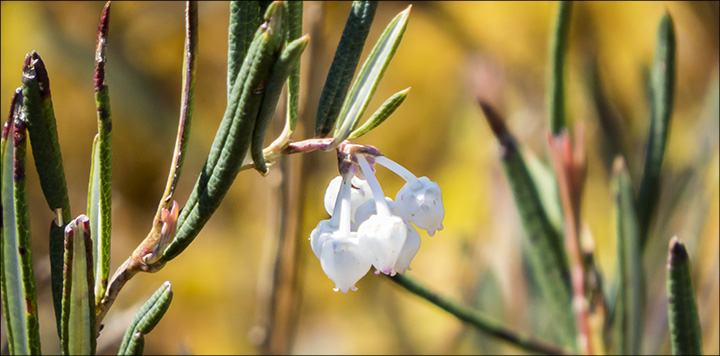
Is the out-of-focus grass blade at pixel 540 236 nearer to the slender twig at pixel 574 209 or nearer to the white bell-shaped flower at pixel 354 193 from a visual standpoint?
the slender twig at pixel 574 209

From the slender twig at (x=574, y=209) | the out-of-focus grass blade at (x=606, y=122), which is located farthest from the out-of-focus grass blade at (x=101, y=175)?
the out-of-focus grass blade at (x=606, y=122)

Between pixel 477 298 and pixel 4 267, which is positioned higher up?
pixel 4 267

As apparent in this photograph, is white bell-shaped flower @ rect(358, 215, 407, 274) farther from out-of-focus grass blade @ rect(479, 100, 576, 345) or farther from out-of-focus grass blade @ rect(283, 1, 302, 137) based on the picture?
out-of-focus grass blade @ rect(479, 100, 576, 345)

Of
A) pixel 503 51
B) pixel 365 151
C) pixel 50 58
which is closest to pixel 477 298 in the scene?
pixel 503 51

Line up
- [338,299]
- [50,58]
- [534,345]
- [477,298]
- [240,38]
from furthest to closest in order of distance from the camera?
[338,299], [50,58], [477,298], [534,345], [240,38]

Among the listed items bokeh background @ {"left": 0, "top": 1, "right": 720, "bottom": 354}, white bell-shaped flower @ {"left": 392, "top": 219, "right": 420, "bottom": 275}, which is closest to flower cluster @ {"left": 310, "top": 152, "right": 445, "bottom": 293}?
white bell-shaped flower @ {"left": 392, "top": 219, "right": 420, "bottom": 275}

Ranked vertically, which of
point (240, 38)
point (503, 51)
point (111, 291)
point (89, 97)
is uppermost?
point (503, 51)

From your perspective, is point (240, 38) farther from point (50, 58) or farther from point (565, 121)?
point (50, 58)
